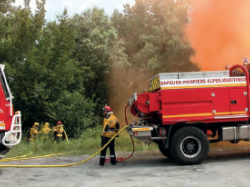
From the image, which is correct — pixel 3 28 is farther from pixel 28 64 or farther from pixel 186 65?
pixel 186 65

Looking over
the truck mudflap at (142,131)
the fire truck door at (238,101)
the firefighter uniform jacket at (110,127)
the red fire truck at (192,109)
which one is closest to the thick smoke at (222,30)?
the fire truck door at (238,101)

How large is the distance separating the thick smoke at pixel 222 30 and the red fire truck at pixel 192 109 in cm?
576

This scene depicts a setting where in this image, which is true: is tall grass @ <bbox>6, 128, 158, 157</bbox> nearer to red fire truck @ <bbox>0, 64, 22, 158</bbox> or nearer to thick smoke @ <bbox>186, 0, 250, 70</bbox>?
red fire truck @ <bbox>0, 64, 22, 158</bbox>

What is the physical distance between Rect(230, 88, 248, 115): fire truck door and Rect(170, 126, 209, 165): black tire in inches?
43.2

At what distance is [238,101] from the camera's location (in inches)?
307

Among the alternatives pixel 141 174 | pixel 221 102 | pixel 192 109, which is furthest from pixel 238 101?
pixel 141 174

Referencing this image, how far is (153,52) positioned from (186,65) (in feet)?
9.59

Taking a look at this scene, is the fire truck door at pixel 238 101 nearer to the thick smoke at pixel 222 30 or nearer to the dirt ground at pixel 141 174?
the dirt ground at pixel 141 174

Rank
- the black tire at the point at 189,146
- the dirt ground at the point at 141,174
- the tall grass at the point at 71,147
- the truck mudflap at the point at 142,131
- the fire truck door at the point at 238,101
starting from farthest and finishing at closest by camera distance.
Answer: the tall grass at the point at 71,147
the fire truck door at the point at 238,101
the truck mudflap at the point at 142,131
the black tire at the point at 189,146
the dirt ground at the point at 141,174

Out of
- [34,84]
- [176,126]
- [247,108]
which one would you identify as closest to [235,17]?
[247,108]

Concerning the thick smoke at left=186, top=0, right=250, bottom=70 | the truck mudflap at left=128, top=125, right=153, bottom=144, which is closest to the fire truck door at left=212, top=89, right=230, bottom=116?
the truck mudflap at left=128, top=125, right=153, bottom=144

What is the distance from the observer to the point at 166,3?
946 inches

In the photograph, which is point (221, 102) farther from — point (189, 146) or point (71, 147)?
point (71, 147)

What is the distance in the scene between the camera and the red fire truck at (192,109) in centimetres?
760
